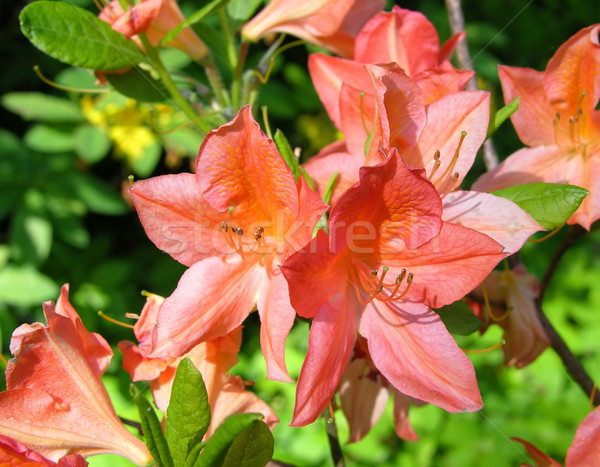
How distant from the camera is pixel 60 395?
26.0 inches

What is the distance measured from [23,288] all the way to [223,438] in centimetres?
138

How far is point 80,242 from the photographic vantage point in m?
1.96

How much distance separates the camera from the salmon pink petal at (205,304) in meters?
0.62

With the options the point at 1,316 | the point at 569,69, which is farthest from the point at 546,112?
the point at 1,316

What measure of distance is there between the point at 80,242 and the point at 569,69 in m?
1.58

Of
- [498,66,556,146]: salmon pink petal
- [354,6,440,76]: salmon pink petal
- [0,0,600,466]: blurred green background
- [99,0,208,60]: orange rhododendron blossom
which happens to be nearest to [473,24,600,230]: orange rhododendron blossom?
[498,66,556,146]: salmon pink petal

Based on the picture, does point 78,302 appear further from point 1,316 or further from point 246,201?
point 246,201

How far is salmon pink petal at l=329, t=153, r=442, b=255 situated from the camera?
1.95ft

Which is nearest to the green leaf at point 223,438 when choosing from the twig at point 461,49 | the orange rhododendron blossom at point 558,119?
the orange rhododendron blossom at point 558,119

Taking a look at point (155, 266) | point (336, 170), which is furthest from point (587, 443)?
point (155, 266)

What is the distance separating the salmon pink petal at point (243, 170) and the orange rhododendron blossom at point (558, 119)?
28 cm

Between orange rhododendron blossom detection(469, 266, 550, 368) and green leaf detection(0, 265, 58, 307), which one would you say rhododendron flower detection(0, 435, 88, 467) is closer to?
orange rhododendron blossom detection(469, 266, 550, 368)

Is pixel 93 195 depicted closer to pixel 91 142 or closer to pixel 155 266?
pixel 91 142

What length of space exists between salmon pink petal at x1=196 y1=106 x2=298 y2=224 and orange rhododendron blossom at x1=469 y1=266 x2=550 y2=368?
0.36 metres
